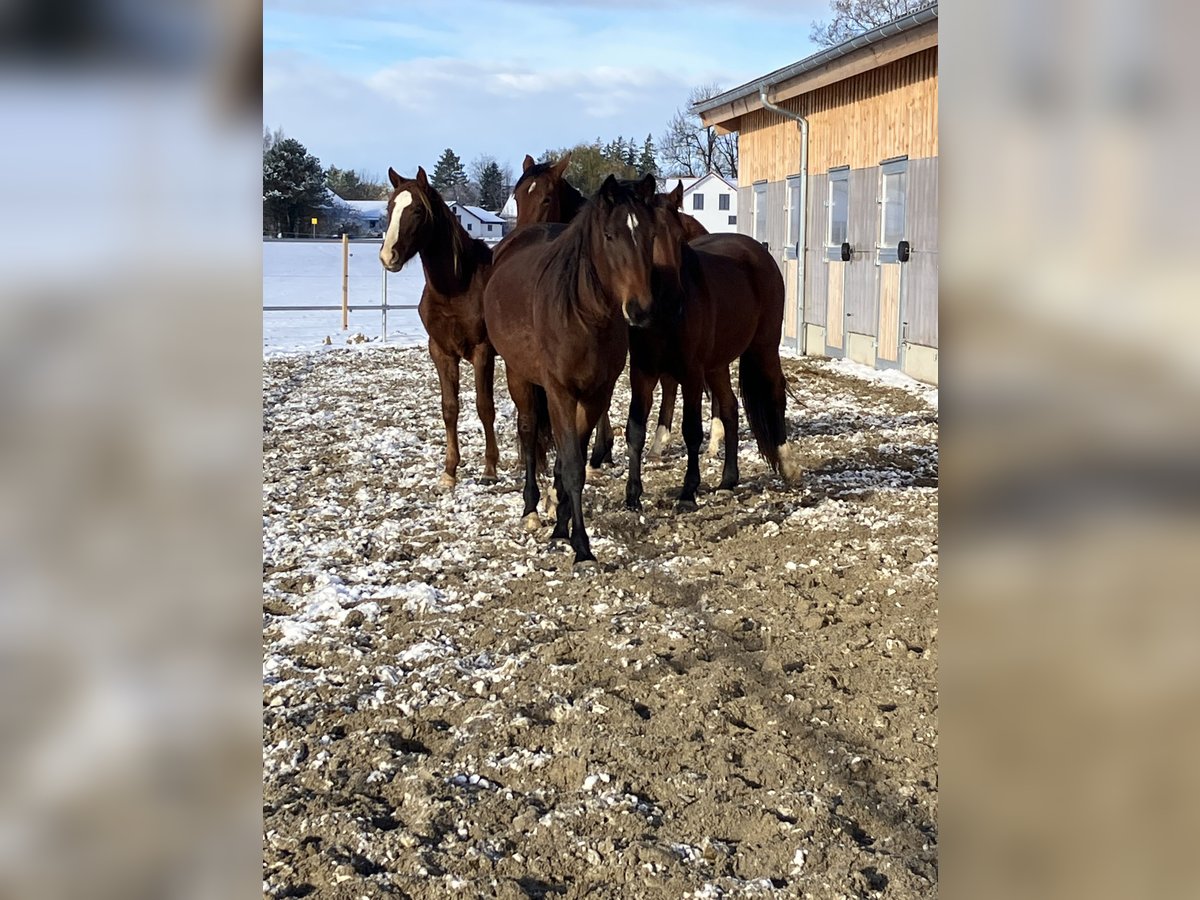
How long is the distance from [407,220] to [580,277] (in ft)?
6.41

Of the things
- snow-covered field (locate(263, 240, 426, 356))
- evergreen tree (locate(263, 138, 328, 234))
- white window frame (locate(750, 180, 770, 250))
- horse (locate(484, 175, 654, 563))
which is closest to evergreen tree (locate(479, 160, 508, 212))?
evergreen tree (locate(263, 138, 328, 234))

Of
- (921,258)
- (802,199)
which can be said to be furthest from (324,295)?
(921,258)

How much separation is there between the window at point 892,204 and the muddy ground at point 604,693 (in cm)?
608

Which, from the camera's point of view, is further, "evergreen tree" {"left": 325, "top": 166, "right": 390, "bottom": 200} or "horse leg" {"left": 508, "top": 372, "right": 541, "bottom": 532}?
"evergreen tree" {"left": 325, "top": 166, "right": 390, "bottom": 200}

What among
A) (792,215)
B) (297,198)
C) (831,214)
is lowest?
(831,214)

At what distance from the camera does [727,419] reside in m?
6.62

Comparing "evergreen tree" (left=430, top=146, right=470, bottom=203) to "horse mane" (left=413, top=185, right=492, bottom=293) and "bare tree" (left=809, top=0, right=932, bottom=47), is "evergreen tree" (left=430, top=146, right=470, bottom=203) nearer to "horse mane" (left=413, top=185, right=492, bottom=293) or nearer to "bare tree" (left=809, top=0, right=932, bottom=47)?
"bare tree" (left=809, top=0, right=932, bottom=47)

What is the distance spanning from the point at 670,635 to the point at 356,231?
52692 millimetres

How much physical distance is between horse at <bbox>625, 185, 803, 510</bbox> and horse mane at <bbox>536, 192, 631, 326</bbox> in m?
0.31

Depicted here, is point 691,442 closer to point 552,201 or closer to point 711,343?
point 711,343

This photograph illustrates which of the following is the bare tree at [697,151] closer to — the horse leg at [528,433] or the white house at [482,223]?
the white house at [482,223]

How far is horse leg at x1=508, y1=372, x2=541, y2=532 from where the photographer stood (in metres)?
5.86
